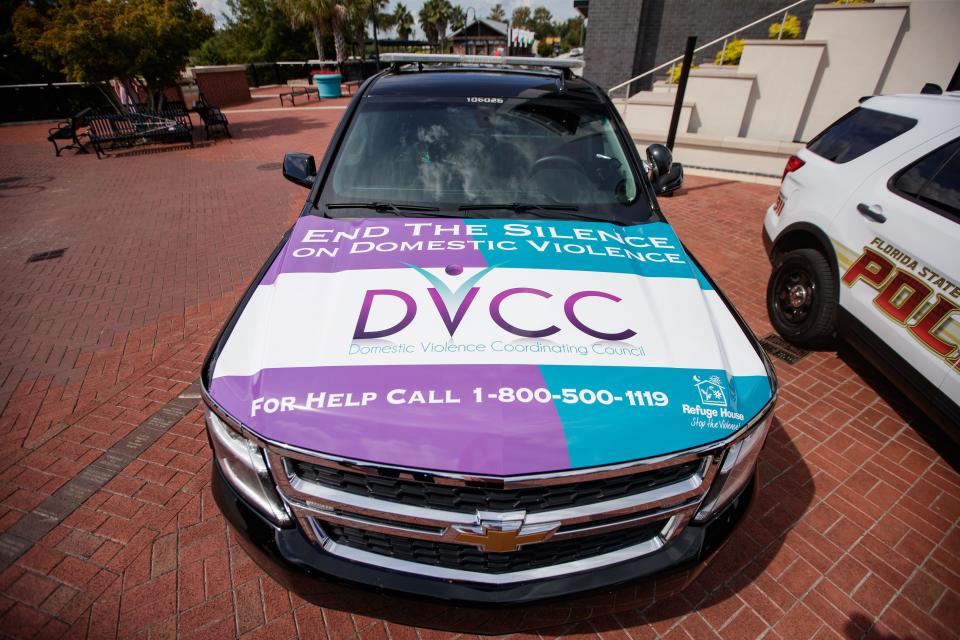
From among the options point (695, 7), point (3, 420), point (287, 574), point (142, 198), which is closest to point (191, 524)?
point (287, 574)

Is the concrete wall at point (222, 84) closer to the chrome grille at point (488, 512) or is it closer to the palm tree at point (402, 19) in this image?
the chrome grille at point (488, 512)

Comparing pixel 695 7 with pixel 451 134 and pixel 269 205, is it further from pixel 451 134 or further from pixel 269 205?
pixel 451 134

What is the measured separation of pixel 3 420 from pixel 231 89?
66.9 ft

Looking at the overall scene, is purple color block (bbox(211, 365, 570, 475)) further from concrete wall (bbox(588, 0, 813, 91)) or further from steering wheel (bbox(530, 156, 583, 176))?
concrete wall (bbox(588, 0, 813, 91))

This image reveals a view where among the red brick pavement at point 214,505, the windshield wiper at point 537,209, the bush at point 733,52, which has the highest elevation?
the bush at point 733,52

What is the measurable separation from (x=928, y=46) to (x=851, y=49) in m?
1.11

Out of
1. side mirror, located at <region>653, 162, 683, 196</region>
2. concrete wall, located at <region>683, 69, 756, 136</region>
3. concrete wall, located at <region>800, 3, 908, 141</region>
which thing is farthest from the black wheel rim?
concrete wall, located at <region>800, 3, 908, 141</region>

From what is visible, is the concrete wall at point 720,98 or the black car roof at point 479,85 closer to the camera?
the black car roof at point 479,85

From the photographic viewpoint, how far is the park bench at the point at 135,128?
11094 millimetres

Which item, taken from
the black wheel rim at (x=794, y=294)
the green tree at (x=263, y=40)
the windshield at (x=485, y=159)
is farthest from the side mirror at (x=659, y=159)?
the green tree at (x=263, y=40)

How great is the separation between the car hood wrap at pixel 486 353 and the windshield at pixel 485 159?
1.25 feet

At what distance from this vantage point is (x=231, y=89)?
19312 mm

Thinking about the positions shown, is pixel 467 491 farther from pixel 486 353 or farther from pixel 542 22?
pixel 542 22

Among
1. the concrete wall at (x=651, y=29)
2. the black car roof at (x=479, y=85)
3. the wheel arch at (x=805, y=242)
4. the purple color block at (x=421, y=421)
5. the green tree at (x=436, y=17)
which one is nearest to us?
the purple color block at (x=421, y=421)
